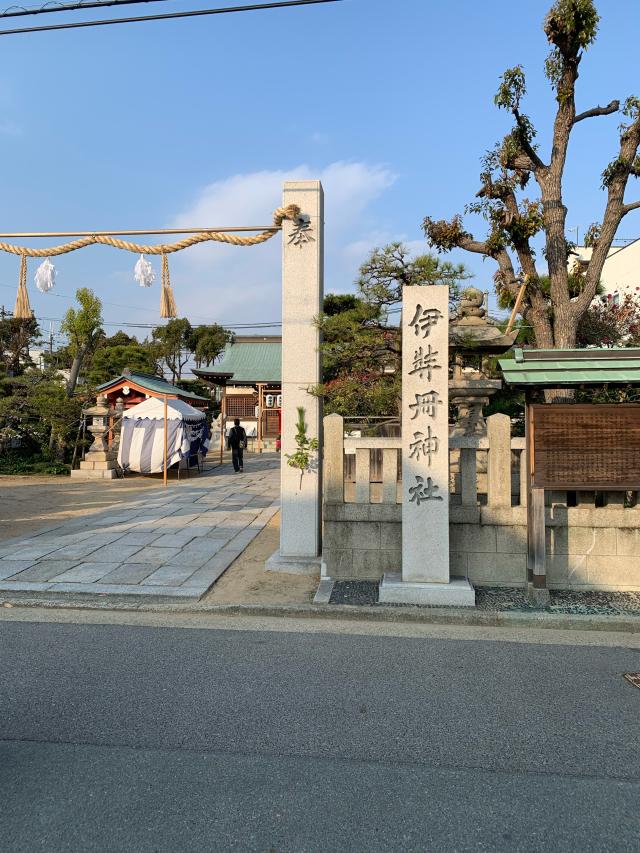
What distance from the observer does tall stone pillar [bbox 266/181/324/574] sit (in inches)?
286

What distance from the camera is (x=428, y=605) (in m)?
5.91

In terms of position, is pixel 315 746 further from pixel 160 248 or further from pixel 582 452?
pixel 160 248

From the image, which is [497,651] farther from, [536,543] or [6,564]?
[6,564]

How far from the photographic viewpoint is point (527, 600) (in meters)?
6.01

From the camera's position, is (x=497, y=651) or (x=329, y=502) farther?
(x=329, y=502)

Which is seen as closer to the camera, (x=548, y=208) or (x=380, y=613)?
(x=380, y=613)

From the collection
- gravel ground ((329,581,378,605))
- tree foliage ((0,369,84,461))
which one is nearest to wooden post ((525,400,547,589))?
gravel ground ((329,581,378,605))

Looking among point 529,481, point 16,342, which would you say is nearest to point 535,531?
point 529,481

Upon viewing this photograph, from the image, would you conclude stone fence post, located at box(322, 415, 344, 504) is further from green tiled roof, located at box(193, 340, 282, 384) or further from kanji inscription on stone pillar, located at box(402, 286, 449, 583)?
green tiled roof, located at box(193, 340, 282, 384)

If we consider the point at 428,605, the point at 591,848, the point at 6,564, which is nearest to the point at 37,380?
the point at 6,564

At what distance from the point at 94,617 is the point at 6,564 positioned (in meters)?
2.56

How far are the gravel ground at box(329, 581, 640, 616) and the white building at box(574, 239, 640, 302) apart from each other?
22.6 m

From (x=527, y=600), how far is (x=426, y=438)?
1959 mm

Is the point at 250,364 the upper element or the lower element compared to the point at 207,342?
lower
